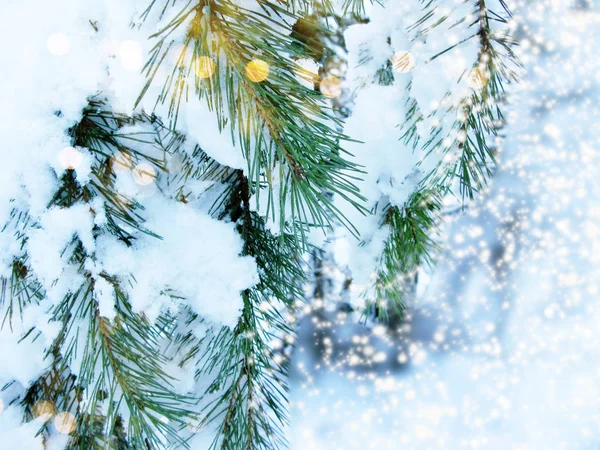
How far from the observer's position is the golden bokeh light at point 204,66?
17.3 inches

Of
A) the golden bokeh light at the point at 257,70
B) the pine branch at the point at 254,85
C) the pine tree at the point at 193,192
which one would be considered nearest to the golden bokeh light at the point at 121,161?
the pine tree at the point at 193,192

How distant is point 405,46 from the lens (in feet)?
2.47

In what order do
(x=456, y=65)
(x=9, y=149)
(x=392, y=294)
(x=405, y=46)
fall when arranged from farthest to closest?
(x=392, y=294) → (x=405, y=46) → (x=456, y=65) → (x=9, y=149)

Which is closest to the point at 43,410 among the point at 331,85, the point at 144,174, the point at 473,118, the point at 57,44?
the point at 144,174

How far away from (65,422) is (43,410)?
47 mm

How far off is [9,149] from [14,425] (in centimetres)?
47

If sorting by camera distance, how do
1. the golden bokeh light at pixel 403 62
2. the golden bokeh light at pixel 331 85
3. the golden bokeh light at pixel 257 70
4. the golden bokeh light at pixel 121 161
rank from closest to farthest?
the golden bokeh light at pixel 257 70
the golden bokeh light at pixel 121 161
the golden bokeh light at pixel 403 62
the golden bokeh light at pixel 331 85

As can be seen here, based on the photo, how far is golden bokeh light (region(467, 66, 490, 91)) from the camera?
0.59m

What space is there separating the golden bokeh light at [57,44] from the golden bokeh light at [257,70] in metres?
0.26

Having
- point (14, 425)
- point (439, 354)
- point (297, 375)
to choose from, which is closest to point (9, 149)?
point (14, 425)

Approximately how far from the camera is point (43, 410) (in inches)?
26.3

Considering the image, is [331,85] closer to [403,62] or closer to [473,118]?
[403,62]

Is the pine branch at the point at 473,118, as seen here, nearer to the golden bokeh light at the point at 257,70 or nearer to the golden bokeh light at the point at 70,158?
the golden bokeh light at the point at 257,70

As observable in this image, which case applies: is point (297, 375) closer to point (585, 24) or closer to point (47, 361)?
point (47, 361)
